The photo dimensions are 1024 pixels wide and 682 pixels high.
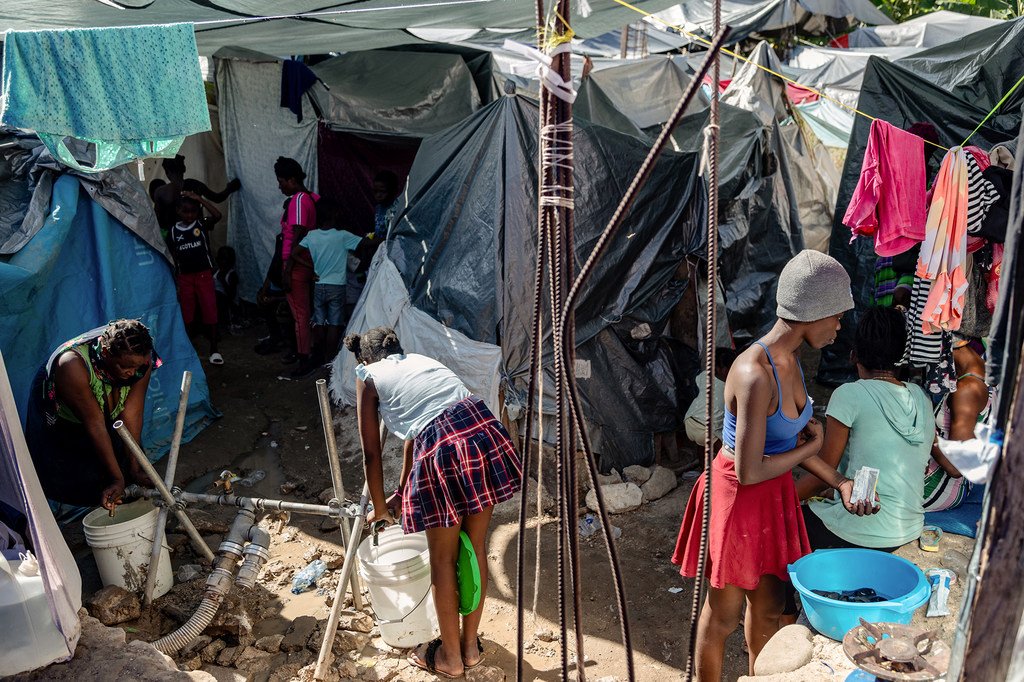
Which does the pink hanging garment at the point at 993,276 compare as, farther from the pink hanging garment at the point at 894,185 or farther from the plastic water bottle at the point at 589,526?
the plastic water bottle at the point at 589,526

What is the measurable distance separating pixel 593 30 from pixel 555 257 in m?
4.40

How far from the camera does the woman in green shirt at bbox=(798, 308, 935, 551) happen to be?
3123 mm

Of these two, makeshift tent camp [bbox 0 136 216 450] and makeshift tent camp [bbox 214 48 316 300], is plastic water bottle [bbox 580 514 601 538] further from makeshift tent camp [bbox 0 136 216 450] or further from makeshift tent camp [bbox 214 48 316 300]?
makeshift tent camp [bbox 214 48 316 300]

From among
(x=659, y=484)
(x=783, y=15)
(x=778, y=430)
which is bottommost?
(x=659, y=484)

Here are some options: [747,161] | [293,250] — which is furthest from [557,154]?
[293,250]

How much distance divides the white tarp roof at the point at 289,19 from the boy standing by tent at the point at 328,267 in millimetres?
1748

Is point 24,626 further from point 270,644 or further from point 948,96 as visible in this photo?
point 948,96

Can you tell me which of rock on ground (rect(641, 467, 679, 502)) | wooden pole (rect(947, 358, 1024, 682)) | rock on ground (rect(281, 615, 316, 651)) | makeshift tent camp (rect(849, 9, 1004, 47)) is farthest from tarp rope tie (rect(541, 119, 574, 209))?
makeshift tent camp (rect(849, 9, 1004, 47))

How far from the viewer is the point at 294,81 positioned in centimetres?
774

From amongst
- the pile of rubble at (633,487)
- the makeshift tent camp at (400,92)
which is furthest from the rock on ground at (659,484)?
the makeshift tent camp at (400,92)

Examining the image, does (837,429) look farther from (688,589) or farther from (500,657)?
(500,657)

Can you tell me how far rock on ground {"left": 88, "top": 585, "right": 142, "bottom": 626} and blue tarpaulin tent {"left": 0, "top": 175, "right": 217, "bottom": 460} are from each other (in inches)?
68.9

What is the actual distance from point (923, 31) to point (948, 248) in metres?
10.7

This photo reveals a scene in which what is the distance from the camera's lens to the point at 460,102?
7.61 meters
